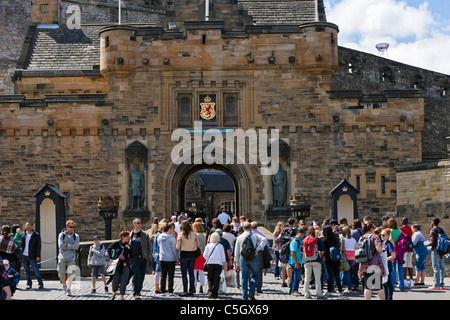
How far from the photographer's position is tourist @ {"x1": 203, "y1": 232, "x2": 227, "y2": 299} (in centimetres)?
1677

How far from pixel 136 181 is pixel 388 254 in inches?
529

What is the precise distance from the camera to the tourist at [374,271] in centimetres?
1488

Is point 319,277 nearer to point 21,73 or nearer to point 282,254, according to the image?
point 282,254

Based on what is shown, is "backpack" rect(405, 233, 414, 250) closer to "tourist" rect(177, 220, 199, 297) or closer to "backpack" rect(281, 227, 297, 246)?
"backpack" rect(281, 227, 297, 246)

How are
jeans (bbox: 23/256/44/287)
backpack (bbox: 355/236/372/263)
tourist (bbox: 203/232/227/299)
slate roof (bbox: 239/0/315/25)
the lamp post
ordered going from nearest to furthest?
1. backpack (bbox: 355/236/372/263)
2. tourist (bbox: 203/232/227/299)
3. jeans (bbox: 23/256/44/287)
4. the lamp post
5. slate roof (bbox: 239/0/315/25)

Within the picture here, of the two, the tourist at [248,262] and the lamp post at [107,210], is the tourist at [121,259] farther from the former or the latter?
→ the lamp post at [107,210]

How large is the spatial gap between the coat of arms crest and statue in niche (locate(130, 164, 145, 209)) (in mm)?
2978

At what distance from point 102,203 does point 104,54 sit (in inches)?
237

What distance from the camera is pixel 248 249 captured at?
16484mm

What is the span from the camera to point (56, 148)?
29.7 m

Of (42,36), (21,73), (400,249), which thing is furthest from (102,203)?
(42,36)

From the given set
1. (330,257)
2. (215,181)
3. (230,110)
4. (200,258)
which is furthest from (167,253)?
(215,181)

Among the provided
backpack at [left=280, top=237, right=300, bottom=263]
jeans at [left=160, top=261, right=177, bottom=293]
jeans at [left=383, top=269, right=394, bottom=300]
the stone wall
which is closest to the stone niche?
backpack at [left=280, top=237, right=300, bottom=263]

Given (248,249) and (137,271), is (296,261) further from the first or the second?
(137,271)
